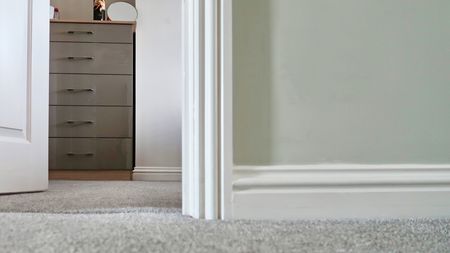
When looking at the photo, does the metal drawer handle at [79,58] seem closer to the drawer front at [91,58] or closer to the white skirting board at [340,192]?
the drawer front at [91,58]

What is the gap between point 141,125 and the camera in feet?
10.3

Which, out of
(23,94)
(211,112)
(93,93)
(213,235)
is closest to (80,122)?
(93,93)

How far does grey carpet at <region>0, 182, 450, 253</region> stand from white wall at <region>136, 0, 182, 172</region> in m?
2.38

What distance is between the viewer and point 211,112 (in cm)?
79

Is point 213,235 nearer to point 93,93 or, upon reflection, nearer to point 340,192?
point 340,192

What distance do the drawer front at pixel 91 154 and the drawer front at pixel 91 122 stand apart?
0.04 m

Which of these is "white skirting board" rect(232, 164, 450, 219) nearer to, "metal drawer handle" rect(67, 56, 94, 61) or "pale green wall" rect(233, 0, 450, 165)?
"pale green wall" rect(233, 0, 450, 165)

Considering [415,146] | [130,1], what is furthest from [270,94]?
[130,1]

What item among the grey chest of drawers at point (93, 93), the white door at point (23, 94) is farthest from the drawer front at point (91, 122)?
the white door at point (23, 94)

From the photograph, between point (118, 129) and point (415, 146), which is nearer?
point (415, 146)

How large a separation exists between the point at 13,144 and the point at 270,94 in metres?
1.01

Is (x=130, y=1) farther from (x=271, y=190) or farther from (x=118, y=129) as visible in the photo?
(x=271, y=190)

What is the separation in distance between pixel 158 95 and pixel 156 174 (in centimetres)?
50

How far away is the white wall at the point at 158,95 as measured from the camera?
10.3 feet
